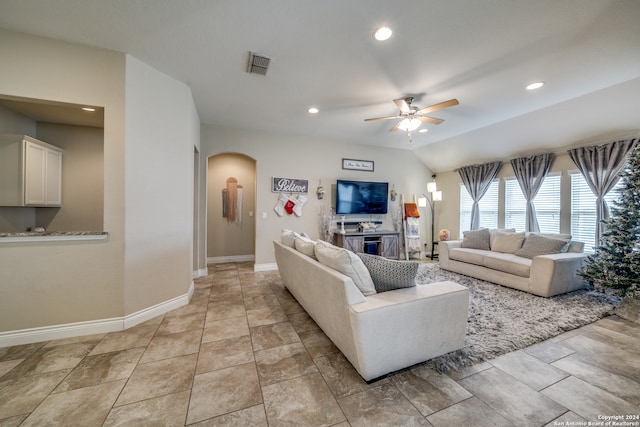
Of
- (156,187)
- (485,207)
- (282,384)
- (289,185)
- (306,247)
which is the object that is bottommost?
(282,384)

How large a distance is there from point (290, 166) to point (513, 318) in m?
4.33

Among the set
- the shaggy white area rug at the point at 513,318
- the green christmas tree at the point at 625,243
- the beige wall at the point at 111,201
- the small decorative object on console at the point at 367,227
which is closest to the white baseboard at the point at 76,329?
the beige wall at the point at 111,201

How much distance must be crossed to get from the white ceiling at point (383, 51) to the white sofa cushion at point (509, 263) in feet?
7.68

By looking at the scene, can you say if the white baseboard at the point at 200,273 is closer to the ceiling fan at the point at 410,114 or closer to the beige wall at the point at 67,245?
the beige wall at the point at 67,245

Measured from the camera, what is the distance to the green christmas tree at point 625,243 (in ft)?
9.52

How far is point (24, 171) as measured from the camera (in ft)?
9.19

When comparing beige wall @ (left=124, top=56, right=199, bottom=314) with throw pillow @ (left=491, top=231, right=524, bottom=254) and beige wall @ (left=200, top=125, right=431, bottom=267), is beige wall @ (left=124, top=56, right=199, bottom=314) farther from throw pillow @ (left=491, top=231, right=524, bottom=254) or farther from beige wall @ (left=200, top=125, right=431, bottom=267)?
throw pillow @ (left=491, top=231, right=524, bottom=254)

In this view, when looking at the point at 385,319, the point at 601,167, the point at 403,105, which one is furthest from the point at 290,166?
the point at 601,167

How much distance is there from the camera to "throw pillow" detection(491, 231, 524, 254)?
4138 millimetres

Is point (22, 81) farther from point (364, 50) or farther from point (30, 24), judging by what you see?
point (364, 50)

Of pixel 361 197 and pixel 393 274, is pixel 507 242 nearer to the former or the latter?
pixel 361 197

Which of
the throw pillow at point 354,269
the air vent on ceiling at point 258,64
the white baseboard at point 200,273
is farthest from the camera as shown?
the white baseboard at point 200,273

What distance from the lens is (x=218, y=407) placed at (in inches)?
58.8

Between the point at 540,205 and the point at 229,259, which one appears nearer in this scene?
the point at 540,205
